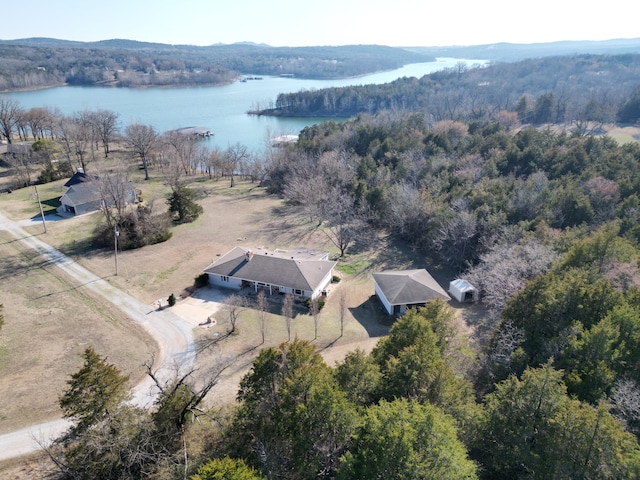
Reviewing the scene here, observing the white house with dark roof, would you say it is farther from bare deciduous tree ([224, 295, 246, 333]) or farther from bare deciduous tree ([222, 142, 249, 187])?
bare deciduous tree ([222, 142, 249, 187])

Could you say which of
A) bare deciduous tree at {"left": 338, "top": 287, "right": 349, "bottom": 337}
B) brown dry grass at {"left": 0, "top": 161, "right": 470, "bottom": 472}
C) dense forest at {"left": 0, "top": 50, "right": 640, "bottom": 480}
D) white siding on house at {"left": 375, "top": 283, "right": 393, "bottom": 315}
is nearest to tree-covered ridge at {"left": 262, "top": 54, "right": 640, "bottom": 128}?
dense forest at {"left": 0, "top": 50, "right": 640, "bottom": 480}

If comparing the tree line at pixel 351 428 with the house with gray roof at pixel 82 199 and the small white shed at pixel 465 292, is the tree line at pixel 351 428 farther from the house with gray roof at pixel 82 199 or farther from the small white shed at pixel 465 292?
the house with gray roof at pixel 82 199

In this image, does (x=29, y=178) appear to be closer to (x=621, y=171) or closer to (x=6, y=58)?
(x=621, y=171)

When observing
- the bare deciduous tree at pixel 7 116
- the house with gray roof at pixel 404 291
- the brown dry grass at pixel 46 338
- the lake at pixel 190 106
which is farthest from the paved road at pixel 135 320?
the lake at pixel 190 106

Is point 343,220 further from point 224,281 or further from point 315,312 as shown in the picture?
point 315,312

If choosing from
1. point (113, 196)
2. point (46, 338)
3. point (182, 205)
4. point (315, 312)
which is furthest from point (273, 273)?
point (113, 196)
